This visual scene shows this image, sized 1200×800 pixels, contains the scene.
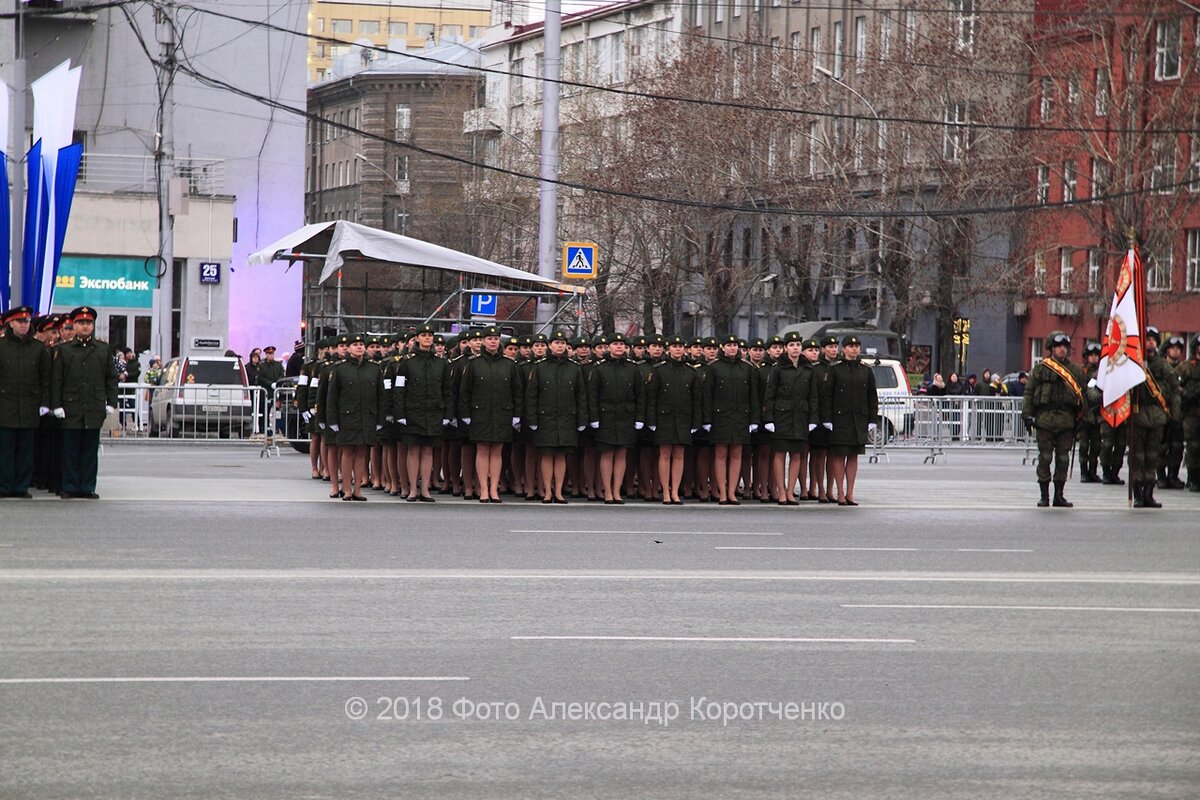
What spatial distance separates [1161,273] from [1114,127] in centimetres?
732

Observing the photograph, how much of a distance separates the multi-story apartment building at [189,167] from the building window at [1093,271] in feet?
69.8

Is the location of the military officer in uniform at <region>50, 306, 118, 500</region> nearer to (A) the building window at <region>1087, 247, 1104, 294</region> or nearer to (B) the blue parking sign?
(B) the blue parking sign

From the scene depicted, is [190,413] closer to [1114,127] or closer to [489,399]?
[489,399]

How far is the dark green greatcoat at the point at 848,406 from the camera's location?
21.8m

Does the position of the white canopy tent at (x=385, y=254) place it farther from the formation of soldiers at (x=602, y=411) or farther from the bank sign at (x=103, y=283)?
the bank sign at (x=103, y=283)

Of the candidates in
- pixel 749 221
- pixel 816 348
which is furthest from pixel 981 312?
pixel 816 348

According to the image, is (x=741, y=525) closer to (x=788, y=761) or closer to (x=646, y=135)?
(x=788, y=761)

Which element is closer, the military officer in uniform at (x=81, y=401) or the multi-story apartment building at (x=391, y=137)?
the military officer in uniform at (x=81, y=401)

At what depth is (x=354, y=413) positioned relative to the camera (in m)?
21.7

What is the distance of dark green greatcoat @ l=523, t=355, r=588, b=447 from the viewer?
70.7ft

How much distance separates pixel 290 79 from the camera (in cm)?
5359

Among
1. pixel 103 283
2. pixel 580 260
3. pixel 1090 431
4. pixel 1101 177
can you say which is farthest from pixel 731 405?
pixel 1101 177

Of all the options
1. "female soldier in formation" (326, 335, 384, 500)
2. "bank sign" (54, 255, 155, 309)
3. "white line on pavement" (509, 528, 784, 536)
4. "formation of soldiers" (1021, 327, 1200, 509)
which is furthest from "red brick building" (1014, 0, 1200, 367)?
"white line on pavement" (509, 528, 784, 536)

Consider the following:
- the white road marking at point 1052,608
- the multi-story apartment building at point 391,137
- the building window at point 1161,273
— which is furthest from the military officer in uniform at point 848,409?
the multi-story apartment building at point 391,137
